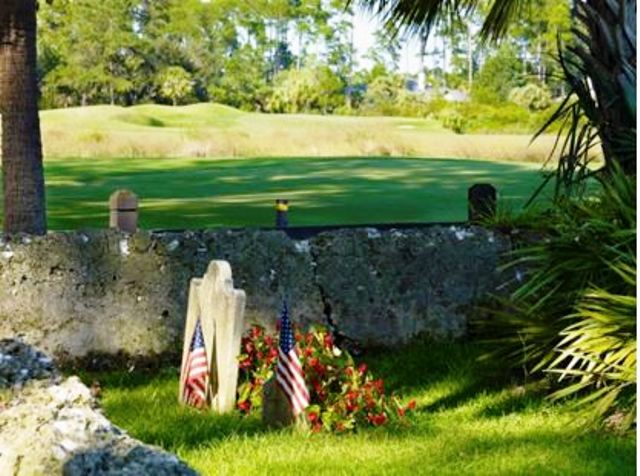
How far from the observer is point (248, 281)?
881 centimetres

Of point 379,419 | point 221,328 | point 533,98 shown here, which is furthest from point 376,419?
point 533,98

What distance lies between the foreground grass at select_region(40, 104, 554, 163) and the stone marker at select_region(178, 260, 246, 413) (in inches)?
1320

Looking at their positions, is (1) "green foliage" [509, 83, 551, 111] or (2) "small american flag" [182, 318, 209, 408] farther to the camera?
(1) "green foliage" [509, 83, 551, 111]

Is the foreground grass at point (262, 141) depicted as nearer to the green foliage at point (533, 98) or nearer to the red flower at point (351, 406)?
the green foliage at point (533, 98)

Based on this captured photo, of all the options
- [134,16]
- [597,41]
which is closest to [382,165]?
[597,41]

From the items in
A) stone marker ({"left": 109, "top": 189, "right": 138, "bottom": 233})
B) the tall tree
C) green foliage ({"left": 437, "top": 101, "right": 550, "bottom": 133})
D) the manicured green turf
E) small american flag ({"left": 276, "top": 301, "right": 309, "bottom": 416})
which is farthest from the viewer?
green foliage ({"left": 437, "top": 101, "right": 550, "bottom": 133})

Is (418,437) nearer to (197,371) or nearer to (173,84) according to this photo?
(197,371)

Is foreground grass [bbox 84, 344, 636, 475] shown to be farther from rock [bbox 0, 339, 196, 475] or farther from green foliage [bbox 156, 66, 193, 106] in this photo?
green foliage [bbox 156, 66, 193, 106]

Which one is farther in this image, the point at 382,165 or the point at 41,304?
the point at 382,165

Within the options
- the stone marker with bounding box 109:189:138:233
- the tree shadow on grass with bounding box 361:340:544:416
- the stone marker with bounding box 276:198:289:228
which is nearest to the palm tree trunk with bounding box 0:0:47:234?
the stone marker with bounding box 109:189:138:233

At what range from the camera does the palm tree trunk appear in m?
11.0

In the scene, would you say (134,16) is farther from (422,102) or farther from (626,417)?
(626,417)

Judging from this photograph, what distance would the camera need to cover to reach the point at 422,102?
8175 cm

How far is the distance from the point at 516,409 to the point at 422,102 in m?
75.2
